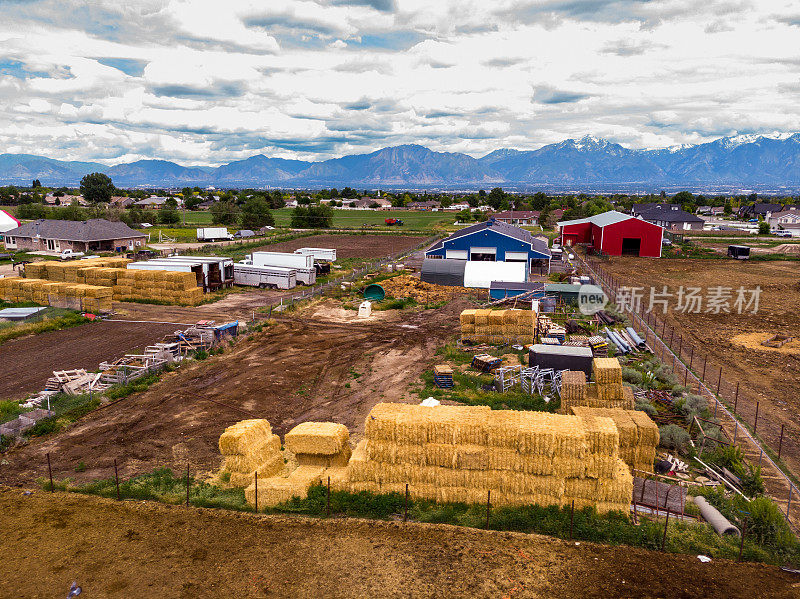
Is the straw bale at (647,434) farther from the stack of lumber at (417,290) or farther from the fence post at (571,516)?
the stack of lumber at (417,290)

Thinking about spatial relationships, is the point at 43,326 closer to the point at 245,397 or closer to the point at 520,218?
the point at 245,397

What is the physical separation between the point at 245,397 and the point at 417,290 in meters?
27.0

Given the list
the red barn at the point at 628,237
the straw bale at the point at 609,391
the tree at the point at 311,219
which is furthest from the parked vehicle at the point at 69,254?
the red barn at the point at 628,237

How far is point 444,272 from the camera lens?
51062 millimetres

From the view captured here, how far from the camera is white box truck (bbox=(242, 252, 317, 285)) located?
50.9 m

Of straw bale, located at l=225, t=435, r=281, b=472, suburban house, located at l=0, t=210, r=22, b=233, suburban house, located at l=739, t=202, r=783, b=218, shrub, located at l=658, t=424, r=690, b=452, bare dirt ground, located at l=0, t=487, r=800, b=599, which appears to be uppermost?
suburban house, located at l=739, t=202, r=783, b=218

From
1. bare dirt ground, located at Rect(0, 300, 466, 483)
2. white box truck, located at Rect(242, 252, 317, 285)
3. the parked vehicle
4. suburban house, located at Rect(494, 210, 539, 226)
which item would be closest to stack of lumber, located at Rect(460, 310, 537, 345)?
bare dirt ground, located at Rect(0, 300, 466, 483)

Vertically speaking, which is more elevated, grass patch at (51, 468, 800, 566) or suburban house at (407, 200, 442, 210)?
suburban house at (407, 200, 442, 210)

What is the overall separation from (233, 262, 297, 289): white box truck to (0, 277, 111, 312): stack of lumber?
1307 cm

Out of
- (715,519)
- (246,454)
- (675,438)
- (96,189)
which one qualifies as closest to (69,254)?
(246,454)

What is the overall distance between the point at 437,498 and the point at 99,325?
1177 inches

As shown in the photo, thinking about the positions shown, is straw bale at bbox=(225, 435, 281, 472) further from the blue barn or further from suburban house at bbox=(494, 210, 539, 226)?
suburban house at bbox=(494, 210, 539, 226)

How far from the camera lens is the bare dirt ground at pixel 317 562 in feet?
38.6

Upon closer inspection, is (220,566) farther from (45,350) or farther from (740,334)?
(740,334)
